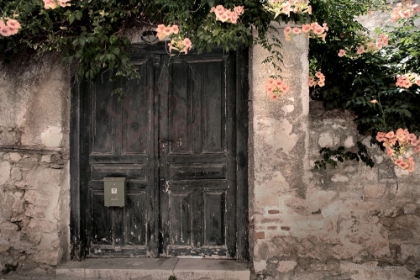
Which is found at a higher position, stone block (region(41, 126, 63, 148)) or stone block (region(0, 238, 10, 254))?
stone block (region(41, 126, 63, 148))

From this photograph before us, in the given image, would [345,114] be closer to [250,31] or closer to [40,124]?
[250,31]

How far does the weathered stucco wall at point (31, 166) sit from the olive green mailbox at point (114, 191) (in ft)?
1.54

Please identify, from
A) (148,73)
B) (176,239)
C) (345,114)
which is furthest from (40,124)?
(345,114)

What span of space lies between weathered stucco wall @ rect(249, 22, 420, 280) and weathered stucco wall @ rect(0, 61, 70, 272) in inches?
81.0

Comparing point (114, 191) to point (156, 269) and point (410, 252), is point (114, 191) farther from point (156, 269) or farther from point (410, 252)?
point (410, 252)

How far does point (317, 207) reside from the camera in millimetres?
3232

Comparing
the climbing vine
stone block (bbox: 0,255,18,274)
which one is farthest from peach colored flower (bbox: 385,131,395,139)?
stone block (bbox: 0,255,18,274)

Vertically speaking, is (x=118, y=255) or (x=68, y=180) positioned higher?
(x=68, y=180)

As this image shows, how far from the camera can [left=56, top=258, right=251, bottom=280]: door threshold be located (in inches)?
130

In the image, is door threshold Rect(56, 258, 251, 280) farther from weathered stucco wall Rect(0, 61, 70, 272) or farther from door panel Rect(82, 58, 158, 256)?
weathered stucco wall Rect(0, 61, 70, 272)

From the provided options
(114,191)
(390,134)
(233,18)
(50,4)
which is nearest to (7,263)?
(114,191)

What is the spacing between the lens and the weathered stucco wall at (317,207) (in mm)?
3213

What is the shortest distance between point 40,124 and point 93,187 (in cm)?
87

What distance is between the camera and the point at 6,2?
315 cm
